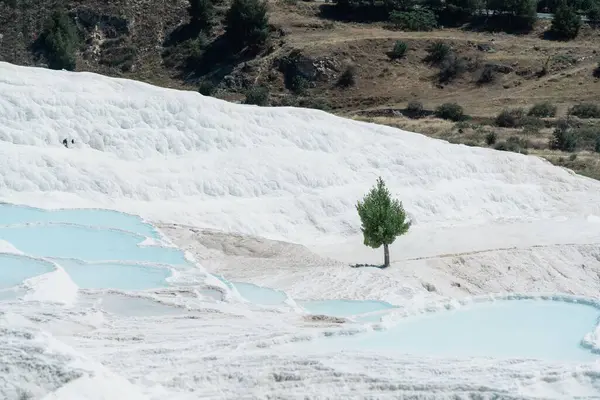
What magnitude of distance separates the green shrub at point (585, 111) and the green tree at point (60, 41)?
1179 inches

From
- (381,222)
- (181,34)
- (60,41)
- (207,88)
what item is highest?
(60,41)

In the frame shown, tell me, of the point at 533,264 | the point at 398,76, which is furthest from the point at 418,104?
the point at 533,264

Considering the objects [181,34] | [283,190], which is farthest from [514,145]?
[181,34]

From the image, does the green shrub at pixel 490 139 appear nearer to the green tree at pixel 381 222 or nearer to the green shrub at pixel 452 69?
the green shrub at pixel 452 69

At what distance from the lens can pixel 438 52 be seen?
6575cm

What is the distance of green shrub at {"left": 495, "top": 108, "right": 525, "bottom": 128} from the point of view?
54750 mm

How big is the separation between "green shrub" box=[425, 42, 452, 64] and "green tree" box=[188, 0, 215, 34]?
15.2m

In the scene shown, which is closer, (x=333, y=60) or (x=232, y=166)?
(x=232, y=166)

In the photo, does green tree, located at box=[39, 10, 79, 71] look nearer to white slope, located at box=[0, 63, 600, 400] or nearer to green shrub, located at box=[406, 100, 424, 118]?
green shrub, located at box=[406, 100, 424, 118]

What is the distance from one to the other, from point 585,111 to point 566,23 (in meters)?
13.8

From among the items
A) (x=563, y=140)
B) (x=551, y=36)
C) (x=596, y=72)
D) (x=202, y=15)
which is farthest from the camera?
(x=202, y=15)

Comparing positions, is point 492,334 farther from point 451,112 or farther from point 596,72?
point 596,72

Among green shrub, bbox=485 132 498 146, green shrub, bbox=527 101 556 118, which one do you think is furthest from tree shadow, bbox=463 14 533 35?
green shrub, bbox=485 132 498 146

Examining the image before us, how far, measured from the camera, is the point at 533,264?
29.0 metres
